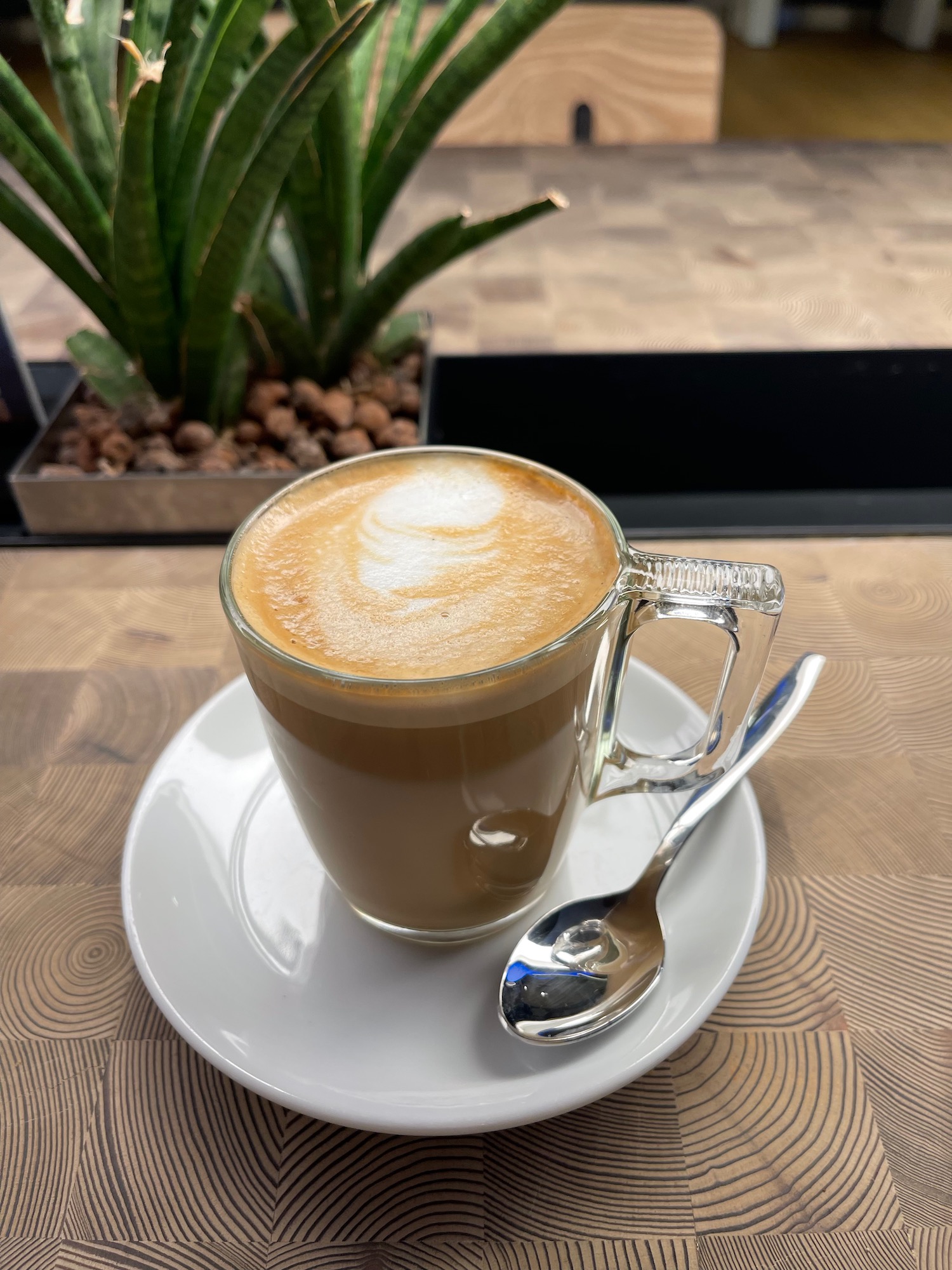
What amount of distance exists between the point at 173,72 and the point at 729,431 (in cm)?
47

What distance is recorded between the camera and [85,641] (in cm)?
61

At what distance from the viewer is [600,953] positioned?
0.40 meters

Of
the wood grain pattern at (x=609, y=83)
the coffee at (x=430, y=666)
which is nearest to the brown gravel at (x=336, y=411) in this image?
the coffee at (x=430, y=666)

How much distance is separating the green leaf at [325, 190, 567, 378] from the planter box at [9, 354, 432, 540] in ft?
0.53

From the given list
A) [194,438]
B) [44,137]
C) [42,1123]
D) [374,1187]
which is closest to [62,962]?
[42,1123]

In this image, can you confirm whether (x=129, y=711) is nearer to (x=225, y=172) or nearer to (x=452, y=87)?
(x=225, y=172)

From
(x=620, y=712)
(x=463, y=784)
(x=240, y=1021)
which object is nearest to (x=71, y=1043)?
(x=240, y=1021)

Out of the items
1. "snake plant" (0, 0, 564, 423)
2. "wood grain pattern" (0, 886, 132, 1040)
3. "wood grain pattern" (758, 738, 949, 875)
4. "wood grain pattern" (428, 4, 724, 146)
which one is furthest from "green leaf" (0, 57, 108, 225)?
"wood grain pattern" (428, 4, 724, 146)

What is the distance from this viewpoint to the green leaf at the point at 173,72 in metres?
0.61

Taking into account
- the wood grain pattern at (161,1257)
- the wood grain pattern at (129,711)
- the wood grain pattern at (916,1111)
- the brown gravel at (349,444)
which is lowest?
the wood grain pattern at (161,1257)

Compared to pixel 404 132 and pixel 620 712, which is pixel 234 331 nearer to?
pixel 404 132

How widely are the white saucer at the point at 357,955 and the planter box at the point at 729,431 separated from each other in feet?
0.83

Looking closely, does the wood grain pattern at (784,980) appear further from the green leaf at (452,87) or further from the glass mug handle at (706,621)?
the green leaf at (452,87)

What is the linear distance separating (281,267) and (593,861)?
0.61 m
